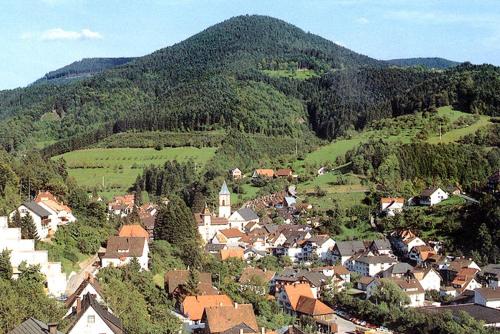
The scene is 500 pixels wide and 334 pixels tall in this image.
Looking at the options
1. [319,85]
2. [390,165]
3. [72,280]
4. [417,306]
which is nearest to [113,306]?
[72,280]

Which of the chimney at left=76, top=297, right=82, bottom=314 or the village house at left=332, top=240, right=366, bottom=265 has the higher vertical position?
the chimney at left=76, top=297, right=82, bottom=314

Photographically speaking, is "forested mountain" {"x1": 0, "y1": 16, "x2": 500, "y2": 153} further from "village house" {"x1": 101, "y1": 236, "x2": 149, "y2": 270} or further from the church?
"village house" {"x1": 101, "y1": 236, "x2": 149, "y2": 270}

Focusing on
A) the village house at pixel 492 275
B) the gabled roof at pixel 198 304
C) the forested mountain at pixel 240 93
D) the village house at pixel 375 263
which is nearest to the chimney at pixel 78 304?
the gabled roof at pixel 198 304

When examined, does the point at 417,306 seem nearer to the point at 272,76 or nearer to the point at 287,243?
the point at 287,243

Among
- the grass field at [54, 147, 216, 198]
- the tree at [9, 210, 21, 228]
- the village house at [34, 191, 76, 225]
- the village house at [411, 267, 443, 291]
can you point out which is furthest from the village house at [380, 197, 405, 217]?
the tree at [9, 210, 21, 228]

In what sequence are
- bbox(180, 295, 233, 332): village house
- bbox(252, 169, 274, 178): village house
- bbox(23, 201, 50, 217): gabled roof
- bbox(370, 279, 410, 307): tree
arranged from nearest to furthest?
1. bbox(23, 201, 50, 217): gabled roof
2. bbox(180, 295, 233, 332): village house
3. bbox(370, 279, 410, 307): tree
4. bbox(252, 169, 274, 178): village house

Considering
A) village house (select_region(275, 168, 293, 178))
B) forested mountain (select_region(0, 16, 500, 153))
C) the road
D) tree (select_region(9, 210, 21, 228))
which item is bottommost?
village house (select_region(275, 168, 293, 178))
